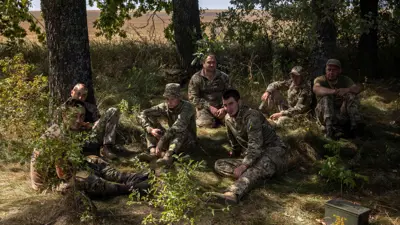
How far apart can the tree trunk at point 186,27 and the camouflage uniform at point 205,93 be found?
199cm

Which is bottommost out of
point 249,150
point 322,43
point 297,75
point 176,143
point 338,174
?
point 338,174

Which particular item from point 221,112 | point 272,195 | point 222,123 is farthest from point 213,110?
point 272,195

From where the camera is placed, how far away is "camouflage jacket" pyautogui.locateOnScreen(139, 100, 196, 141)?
7242mm

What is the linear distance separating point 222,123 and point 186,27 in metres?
3.02

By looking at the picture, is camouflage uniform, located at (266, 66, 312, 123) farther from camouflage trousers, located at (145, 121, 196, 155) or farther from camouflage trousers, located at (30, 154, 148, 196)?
camouflage trousers, located at (30, 154, 148, 196)

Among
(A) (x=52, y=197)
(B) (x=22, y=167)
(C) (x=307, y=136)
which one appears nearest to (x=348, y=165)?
(C) (x=307, y=136)

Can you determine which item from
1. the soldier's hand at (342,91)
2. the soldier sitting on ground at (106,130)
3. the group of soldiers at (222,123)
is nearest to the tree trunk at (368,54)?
the group of soldiers at (222,123)

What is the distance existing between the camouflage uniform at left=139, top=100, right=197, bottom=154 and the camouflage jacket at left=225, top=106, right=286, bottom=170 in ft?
2.44

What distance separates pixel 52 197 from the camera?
580 centimetres

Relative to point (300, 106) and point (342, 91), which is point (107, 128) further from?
point (342, 91)

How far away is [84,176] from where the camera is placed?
6.28m

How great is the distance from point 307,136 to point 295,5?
217 centimetres

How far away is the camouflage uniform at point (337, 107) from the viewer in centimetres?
809

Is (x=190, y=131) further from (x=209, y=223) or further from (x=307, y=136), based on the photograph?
(x=209, y=223)
